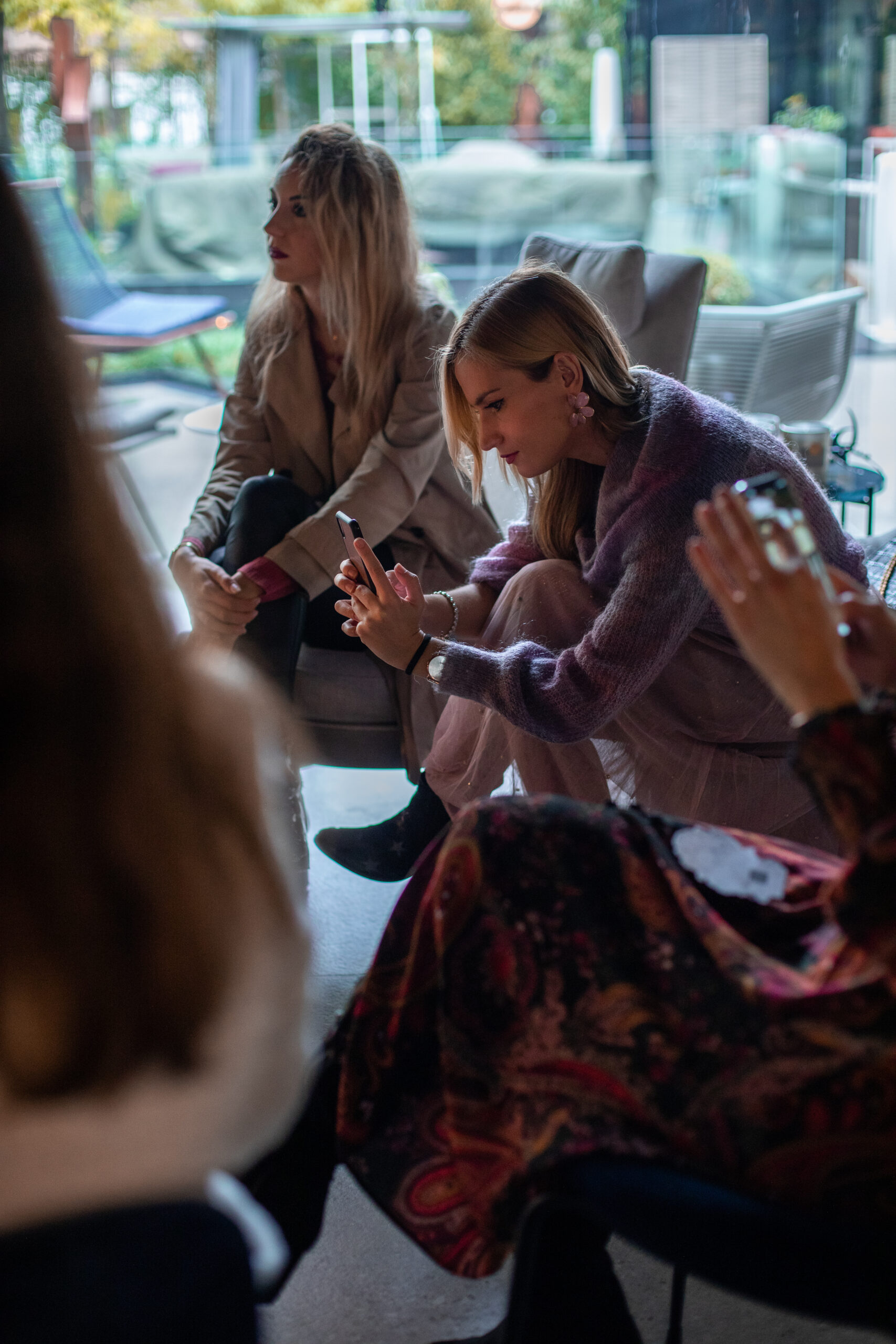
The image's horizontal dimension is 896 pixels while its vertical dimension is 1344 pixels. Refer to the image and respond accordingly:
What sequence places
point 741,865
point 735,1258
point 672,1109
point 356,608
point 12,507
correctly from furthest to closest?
point 356,608
point 741,865
point 672,1109
point 735,1258
point 12,507

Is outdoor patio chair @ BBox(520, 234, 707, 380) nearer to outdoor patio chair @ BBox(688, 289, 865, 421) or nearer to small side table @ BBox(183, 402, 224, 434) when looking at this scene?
outdoor patio chair @ BBox(688, 289, 865, 421)

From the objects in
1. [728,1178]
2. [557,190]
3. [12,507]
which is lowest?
[728,1178]

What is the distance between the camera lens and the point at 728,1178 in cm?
85

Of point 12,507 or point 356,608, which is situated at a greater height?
point 12,507

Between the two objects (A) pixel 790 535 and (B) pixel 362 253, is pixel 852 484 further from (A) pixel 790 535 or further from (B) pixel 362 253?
(A) pixel 790 535

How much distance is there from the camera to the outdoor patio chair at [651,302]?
94.7 inches

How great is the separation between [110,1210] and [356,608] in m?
1.07

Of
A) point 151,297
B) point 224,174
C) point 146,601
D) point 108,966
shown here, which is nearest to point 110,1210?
point 108,966

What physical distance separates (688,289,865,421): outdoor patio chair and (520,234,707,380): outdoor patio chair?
20.7 inches

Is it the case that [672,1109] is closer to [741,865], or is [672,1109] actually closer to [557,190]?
[741,865]

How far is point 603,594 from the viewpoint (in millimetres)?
1646

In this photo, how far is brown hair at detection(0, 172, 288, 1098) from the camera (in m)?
0.62

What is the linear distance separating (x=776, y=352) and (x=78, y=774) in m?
2.91

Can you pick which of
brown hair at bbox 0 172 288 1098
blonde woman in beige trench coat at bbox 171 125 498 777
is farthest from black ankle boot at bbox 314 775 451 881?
brown hair at bbox 0 172 288 1098
